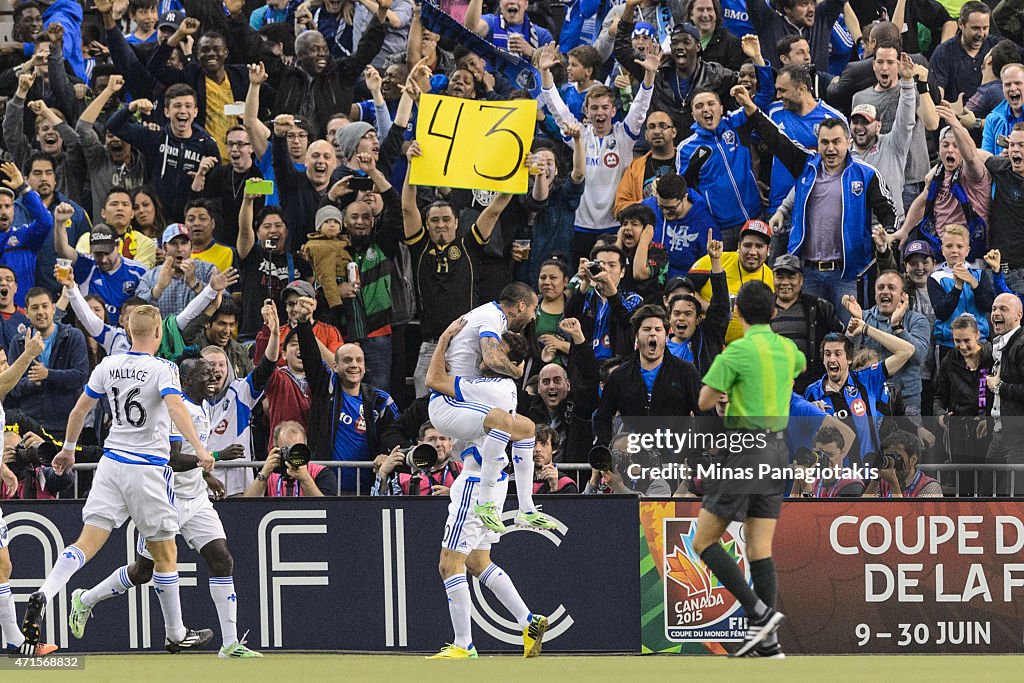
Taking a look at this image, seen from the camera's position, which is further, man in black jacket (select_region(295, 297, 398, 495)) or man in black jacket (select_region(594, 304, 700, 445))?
man in black jacket (select_region(295, 297, 398, 495))

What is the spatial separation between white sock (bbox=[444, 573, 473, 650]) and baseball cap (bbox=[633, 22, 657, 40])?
6288 mm

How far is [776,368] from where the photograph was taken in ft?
32.0

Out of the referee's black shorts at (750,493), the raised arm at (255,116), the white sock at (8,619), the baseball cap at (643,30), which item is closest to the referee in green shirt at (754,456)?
the referee's black shorts at (750,493)

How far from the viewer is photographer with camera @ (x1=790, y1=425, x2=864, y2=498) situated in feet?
40.7

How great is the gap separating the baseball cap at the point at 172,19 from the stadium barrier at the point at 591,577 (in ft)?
21.1

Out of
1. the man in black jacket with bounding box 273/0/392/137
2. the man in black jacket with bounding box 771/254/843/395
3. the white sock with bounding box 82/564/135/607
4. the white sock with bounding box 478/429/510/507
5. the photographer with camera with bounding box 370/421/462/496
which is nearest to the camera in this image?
the white sock with bounding box 478/429/510/507

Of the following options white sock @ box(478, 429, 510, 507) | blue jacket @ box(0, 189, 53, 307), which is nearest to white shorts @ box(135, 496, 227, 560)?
white sock @ box(478, 429, 510, 507)

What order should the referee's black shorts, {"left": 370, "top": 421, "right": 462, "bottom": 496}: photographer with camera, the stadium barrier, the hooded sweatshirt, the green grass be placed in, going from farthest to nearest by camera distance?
the hooded sweatshirt < {"left": 370, "top": 421, "right": 462, "bottom": 496}: photographer with camera < the stadium barrier < the referee's black shorts < the green grass

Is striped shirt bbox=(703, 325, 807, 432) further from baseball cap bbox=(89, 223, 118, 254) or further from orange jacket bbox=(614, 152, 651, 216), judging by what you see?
baseball cap bbox=(89, 223, 118, 254)

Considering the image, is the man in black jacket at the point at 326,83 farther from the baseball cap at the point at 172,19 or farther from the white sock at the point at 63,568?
the white sock at the point at 63,568

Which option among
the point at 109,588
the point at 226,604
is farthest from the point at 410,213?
the point at 109,588

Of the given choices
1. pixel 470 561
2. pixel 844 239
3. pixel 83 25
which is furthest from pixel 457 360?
pixel 83 25

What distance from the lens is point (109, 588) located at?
11.6 meters

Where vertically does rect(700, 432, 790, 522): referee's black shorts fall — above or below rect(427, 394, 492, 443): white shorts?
below
